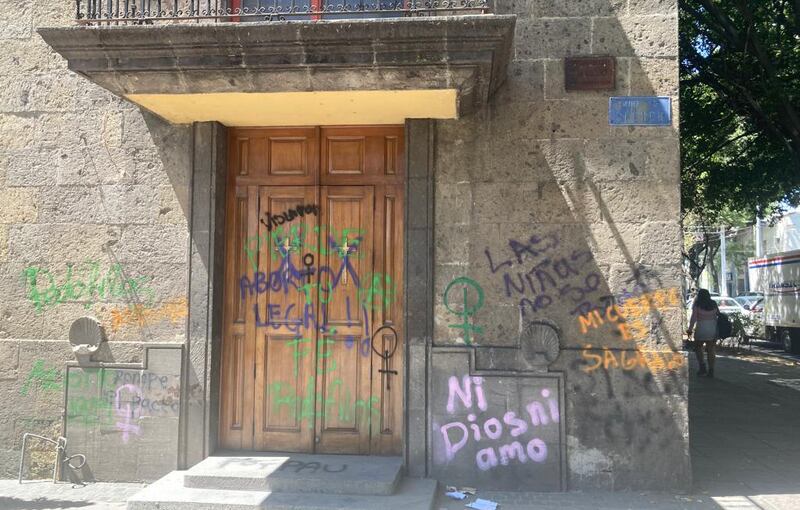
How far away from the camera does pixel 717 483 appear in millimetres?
5699

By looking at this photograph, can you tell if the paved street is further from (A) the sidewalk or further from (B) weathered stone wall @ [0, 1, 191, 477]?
(B) weathered stone wall @ [0, 1, 191, 477]

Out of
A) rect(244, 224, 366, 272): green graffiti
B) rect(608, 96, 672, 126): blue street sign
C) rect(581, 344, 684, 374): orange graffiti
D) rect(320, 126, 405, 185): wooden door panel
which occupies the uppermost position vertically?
rect(608, 96, 672, 126): blue street sign

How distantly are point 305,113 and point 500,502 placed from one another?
3.69 metres

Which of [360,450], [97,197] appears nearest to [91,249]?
[97,197]

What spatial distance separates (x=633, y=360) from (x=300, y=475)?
2.93 meters

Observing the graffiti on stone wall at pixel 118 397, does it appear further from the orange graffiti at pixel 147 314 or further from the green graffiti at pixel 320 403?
the green graffiti at pixel 320 403

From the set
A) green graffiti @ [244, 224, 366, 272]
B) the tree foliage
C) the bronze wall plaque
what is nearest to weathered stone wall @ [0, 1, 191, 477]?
green graffiti @ [244, 224, 366, 272]

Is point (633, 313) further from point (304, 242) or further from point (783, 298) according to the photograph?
point (783, 298)

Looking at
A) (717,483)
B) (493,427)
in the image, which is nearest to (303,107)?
(493,427)

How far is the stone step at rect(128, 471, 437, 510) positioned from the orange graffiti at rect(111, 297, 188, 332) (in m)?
1.46

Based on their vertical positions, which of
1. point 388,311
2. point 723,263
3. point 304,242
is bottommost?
point 388,311

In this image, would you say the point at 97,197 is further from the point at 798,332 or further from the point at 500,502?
the point at 798,332

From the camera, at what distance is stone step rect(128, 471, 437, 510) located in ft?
15.9

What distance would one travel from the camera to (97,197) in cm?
592
